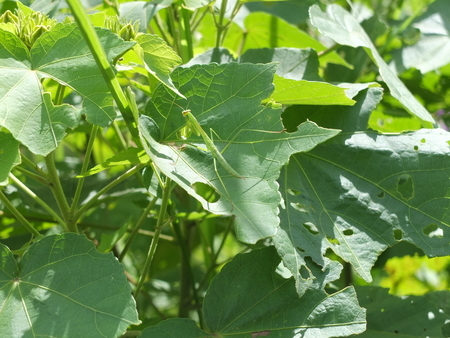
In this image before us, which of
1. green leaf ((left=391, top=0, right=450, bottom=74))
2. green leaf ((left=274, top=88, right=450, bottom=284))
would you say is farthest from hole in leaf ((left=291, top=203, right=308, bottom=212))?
green leaf ((left=391, top=0, right=450, bottom=74))

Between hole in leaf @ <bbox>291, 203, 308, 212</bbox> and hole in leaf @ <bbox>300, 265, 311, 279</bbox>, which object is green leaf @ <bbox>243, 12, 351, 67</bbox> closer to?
hole in leaf @ <bbox>291, 203, 308, 212</bbox>

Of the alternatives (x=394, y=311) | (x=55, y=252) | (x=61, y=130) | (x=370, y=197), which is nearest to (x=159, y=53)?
(x=61, y=130)

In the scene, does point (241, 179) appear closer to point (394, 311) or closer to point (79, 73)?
point (79, 73)

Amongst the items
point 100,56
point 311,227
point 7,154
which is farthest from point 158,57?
point 311,227

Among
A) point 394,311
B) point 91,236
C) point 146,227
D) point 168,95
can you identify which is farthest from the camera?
point 146,227

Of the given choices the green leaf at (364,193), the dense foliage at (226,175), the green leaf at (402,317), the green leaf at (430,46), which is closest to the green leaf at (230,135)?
the dense foliage at (226,175)

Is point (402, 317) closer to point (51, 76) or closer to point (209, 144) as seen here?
point (209, 144)

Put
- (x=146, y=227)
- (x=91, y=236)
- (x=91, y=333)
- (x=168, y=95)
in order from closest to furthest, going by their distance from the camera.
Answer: (x=91, y=333) < (x=168, y=95) < (x=91, y=236) < (x=146, y=227)
